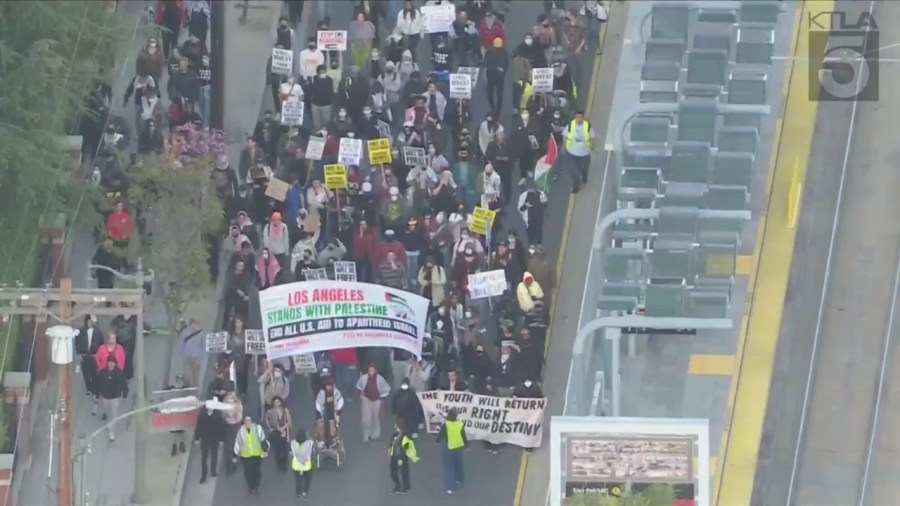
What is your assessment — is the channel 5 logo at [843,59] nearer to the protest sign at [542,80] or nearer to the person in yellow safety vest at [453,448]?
the protest sign at [542,80]

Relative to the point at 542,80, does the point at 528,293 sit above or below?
below

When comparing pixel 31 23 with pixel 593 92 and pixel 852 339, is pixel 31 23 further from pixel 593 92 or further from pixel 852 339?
pixel 852 339

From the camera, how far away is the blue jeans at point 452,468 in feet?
139

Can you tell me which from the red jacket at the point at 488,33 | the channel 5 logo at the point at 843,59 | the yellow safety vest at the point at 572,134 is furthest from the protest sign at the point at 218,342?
the channel 5 logo at the point at 843,59

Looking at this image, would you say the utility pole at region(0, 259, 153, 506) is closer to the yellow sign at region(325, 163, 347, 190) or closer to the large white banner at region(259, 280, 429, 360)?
the large white banner at region(259, 280, 429, 360)

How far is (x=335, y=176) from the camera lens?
45719mm

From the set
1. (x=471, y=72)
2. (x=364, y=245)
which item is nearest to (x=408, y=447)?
(x=364, y=245)

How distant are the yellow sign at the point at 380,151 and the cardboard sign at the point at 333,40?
112 inches

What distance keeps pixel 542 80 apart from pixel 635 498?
437 inches

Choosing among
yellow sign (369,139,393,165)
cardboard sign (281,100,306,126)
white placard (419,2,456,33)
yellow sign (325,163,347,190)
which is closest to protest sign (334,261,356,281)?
yellow sign (325,163,347,190)

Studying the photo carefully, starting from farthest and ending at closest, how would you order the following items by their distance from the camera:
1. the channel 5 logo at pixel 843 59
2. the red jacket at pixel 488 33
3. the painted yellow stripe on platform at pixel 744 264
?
1. the channel 5 logo at pixel 843 59
2. the red jacket at pixel 488 33
3. the painted yellow stripe on platform at pixel 744 264

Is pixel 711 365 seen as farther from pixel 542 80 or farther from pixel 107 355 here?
pixel 107 355

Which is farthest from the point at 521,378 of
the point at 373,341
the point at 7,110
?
the point at 7,110

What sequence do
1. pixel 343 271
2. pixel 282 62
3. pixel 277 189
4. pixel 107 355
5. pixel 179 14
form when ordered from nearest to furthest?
pixel 107 355
pixel 343 271
pixel 277 189
pixel 282 62
pixel 179 14
